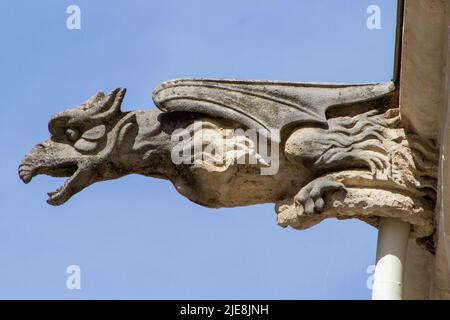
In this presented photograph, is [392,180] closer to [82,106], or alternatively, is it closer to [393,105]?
[393,105]

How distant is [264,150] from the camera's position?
56.4 ft

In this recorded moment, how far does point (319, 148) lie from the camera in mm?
17125

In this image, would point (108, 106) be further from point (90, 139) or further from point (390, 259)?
point (390, 259)

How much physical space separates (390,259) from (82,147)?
1448mm

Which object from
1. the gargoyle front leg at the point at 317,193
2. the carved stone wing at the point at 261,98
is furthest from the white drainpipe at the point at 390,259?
the carved stone wing at the point at 261,98

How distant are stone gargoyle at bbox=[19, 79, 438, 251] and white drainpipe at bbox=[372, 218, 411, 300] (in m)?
0.07

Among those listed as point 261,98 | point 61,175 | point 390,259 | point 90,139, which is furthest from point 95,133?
point 390,259

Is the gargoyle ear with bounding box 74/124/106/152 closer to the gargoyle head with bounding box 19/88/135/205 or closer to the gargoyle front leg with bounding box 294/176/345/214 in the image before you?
the gargoyle head with bounding box 19/88/135/205

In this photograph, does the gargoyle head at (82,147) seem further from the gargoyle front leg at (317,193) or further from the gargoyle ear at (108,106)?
the gargoyle front leg at (317,193)

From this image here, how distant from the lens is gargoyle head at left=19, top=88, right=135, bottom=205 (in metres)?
17.4

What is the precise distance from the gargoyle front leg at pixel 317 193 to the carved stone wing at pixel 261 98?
29 centimetres

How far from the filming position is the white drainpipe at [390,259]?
17.0 m
